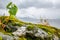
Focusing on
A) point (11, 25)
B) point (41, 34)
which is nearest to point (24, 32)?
point (41, 34)

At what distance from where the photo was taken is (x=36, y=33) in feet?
26.2

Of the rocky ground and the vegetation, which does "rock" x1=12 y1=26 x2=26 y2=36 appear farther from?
the vegetation

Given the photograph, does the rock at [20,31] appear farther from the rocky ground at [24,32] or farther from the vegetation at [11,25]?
the vegetation at [11,25]

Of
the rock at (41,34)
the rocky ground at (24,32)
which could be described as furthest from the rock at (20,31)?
the rock at (41,34)

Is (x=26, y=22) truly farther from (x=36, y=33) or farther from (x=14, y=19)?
(x=36, y=33)

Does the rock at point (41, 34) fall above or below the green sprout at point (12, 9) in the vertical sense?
below

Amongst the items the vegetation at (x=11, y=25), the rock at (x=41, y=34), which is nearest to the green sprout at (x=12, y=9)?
the vegetation at (x=11, y=25)

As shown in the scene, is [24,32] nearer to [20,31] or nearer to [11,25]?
[20,31]

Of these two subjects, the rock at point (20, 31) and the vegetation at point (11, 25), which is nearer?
the rock at point (20, 31)

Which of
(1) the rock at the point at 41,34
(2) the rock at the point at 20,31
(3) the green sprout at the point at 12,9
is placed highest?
(3) the green sprout at the point at 12,9

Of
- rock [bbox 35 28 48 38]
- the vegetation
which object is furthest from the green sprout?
rock [bbox 35 28 48 38]

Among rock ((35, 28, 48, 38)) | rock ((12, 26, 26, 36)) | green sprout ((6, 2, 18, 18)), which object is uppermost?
green sprout ((6, 2, 18, 18))

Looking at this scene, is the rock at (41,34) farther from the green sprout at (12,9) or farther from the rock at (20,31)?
the green sprout at (12,9)

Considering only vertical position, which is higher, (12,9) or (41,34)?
(12,9)
